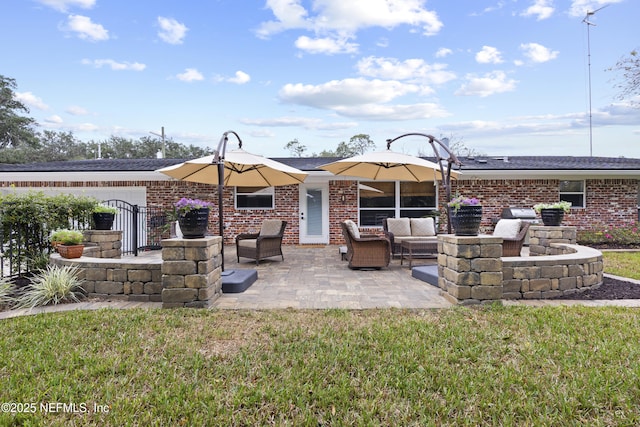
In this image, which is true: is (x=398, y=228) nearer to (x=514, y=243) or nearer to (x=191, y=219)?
(x=514, y=243)

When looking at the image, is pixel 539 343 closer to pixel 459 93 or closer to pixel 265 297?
pixel 265 297

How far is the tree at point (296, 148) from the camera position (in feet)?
118

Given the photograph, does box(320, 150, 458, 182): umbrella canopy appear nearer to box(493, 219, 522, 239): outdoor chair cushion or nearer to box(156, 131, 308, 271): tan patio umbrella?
box(156, 131, 308, 271): tan patio umbrella

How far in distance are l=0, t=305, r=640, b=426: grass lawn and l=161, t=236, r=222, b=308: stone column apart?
282 mm

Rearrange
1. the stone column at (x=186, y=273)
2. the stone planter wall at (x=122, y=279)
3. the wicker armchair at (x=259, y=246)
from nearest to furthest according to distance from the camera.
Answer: the stone column at (x=186, y=273) → the stone planter wall at (x=122, y=279) → the wicker armchair at (x=259, y=246)

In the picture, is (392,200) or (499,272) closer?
(499,272)

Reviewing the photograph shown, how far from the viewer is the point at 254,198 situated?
11.9 m

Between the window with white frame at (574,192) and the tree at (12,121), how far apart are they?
118 feet

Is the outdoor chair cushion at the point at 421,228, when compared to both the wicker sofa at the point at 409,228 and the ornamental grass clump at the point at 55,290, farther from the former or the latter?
the ornamental grass clump at the point at 55,290

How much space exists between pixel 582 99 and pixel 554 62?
785 cm

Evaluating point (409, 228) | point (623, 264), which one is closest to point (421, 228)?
point (409, 228)

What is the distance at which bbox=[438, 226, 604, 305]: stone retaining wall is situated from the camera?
4258mm

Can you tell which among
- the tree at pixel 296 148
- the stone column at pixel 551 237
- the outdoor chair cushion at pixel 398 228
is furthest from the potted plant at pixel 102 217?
the tree at pixel 296 148

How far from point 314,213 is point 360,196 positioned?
5.41 feet
